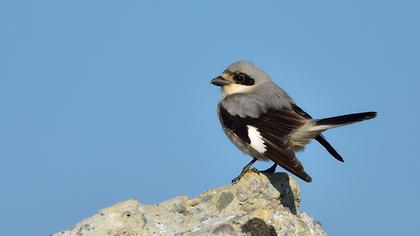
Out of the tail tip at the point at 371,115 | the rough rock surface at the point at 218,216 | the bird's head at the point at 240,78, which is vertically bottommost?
the rough rock surface at the point at 218,216

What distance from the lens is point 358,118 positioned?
302 inches

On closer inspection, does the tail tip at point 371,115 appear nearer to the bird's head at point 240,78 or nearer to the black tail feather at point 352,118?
the black tail feather at point 352,118

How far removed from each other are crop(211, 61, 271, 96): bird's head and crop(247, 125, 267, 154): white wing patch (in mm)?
969

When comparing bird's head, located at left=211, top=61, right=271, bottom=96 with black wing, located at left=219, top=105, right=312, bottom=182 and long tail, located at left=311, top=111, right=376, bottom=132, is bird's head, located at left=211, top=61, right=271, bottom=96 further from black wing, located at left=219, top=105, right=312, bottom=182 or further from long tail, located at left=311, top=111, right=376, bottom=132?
long tail, located at left=311, top=111, right=376, bottom=132

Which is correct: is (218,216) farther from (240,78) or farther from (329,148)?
(240,78)

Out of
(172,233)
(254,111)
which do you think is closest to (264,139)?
(254,111)

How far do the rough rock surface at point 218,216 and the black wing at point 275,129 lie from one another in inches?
23.1

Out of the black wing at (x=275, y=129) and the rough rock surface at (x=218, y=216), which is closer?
the rough rock surface at (x=218, y=216)

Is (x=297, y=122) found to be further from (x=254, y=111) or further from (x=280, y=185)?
(x=280, y=185)

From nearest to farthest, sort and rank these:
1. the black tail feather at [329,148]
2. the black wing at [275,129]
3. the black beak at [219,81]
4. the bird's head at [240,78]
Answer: the black wing at [275,129] → the black tail feather at [329,148] → the bird's head at [240,78] → the black beak at [219,81]

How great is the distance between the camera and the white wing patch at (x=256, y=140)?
25.7 feet

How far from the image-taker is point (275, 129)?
26.0 feet

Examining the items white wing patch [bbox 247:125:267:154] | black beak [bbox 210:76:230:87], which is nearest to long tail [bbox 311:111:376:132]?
white wing patch [bbox 247:125:267:154]

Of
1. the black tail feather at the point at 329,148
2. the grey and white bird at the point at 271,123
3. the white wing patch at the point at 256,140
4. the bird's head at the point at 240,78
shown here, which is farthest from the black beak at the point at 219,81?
the black tail feather at the point at 329,148
